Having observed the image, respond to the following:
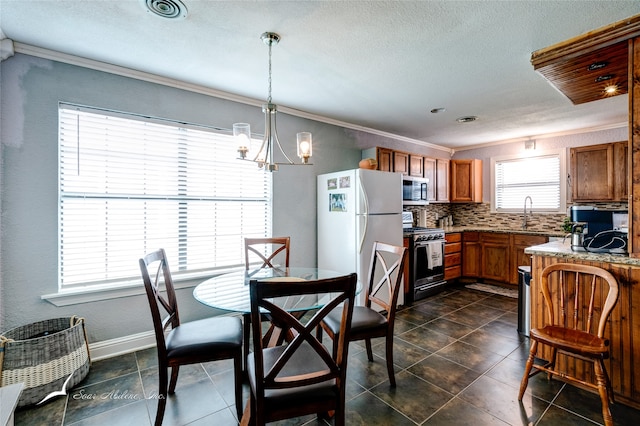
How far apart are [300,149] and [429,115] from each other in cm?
239

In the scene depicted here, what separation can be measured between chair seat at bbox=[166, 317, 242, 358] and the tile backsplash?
3.97 meters

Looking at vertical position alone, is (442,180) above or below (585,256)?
above

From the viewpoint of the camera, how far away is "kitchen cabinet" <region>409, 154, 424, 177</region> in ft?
15.3

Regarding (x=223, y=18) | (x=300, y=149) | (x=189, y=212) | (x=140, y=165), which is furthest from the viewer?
(x=189, y=212)

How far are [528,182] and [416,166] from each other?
Answer: 79.7 inches

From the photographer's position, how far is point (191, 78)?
2.74m

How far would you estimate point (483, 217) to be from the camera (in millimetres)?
5488

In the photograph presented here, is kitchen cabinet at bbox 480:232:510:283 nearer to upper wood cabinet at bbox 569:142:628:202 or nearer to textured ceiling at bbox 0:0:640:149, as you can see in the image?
upper wood cabinet at bbox 569:142:628:202

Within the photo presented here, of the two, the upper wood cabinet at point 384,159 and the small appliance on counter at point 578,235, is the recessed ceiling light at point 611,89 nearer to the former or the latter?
the small appliance on counter at point 578,235

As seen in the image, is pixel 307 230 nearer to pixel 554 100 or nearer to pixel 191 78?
pixel 191 78

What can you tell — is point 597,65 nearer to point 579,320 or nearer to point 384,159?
point 579,320

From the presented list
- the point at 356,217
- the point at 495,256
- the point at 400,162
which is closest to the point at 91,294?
the point at 356,217

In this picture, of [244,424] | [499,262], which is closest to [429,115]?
[499,262]

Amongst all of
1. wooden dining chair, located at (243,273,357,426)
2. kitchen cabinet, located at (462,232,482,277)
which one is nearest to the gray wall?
wooden dining chair, located at (243,273,357,426)
